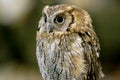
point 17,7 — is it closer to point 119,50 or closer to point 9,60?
point 9,60

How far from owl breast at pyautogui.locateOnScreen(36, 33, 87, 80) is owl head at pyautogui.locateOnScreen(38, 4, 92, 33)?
0.05 meters

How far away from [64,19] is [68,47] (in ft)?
0.59

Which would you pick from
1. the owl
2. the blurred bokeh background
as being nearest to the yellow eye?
the owl

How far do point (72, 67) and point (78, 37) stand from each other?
196 mm

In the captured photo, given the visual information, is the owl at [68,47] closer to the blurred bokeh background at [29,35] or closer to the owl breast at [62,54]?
the owl breast at [62,54]

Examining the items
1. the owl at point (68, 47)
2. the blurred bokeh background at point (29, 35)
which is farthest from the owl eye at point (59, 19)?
Result: the blurred bokeh background at point (29, 35)

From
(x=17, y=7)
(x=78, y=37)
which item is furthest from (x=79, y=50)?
(x=17, y=7)

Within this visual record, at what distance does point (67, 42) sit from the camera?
3.26 metres

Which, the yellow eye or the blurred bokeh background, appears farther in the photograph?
the blurred bokeh background

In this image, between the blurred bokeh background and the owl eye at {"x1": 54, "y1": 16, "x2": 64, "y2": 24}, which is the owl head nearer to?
the owl eye at {"x1": 54, "y1": 16, "x2": 64, "y2": 24}

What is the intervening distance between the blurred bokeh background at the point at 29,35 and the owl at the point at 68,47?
3330mm

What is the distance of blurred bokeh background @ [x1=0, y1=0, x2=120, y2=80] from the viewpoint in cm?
682

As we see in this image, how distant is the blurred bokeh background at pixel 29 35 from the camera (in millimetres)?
6820

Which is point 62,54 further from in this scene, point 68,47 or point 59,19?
point 59,19
